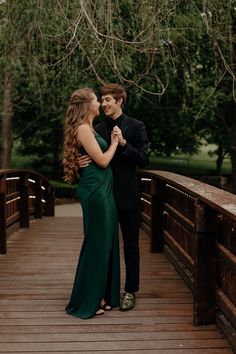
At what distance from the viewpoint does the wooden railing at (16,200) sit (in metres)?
7.20

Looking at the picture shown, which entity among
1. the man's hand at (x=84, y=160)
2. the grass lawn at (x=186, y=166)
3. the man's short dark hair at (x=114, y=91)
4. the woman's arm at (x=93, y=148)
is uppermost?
the man's short dark hair at (x=114, y=91)

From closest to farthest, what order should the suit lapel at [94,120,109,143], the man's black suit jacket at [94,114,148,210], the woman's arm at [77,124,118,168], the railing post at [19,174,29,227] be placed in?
the woman's arm at [77,124,118,168] < the man's black suit jacket at [94,114,148,210] < the suit lapel at [94,120,109,143] < the railing post at [19,174,29,227]

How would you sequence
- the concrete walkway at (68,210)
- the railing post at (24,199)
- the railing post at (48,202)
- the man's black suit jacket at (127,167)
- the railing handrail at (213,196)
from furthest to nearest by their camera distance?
the concrete walkway at (68,210) → the railing post at (48,202) → the railing post at (24,199) → the man's black suit jacket at (127,167) → the railing handrail at (213,196)

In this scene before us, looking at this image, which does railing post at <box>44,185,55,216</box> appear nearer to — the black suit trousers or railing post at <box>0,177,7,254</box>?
railing post at <box>0,177,7,254</box>

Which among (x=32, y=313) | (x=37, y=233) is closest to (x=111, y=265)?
(x=32, y=313)

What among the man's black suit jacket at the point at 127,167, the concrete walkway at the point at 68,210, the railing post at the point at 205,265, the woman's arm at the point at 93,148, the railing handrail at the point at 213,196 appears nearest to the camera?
the railing handrail at the point at 213,196

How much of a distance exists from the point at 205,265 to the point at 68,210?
1486 cm

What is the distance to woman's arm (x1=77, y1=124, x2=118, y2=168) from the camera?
439 cm

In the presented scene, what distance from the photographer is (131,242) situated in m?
4.75

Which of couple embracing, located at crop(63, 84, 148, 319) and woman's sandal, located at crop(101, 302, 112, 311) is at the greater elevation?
couple embracing, located at crop(63, 84, 148, 319)

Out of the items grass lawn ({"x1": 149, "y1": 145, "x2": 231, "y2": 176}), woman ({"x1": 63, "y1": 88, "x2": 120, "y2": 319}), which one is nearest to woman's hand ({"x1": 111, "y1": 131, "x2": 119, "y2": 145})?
woman ({"x1": 63, "y1": 88, "x2": 120, "y2": 319})

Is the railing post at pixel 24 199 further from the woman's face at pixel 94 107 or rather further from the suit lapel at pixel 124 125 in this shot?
the woman's face at pixel 94 107

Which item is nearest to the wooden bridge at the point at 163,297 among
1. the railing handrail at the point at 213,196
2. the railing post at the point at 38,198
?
the railing handrail at the point at 213,196

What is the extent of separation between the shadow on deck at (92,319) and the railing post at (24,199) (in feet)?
9.57
